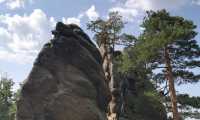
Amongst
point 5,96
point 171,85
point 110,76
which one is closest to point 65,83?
point 171,85

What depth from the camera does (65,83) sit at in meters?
26.2

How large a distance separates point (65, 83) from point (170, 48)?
11.1 m

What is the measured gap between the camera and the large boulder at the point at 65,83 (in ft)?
82.7

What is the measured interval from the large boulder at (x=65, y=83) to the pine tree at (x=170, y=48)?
5214mm

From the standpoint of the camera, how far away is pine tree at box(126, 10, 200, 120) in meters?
31.8

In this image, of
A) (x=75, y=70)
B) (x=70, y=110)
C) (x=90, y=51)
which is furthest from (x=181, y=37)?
(x=70, y=110)

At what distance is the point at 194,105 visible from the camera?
32.7 m

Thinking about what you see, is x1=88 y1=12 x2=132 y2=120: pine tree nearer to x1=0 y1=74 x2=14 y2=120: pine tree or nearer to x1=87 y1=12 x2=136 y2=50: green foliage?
x1=87 y1=12 x2=136 y2=50: green foliage

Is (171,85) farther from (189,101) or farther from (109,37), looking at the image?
(109,37)

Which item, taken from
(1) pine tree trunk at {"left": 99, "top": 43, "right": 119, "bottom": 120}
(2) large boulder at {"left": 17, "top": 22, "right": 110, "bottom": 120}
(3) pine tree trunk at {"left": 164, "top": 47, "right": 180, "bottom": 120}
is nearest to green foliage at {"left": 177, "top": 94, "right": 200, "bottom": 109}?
(3) pine tree trunk at {"left": 164, "top": 47, "right": 180, "bottom": 120}

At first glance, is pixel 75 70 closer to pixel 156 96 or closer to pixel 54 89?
pixel 54 89

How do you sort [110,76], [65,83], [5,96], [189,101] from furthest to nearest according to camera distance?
[5,96], [110,76], [189,101], [65,83]

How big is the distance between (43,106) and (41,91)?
3.39 feet

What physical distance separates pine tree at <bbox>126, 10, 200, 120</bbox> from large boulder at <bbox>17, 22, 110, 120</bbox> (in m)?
5.21
